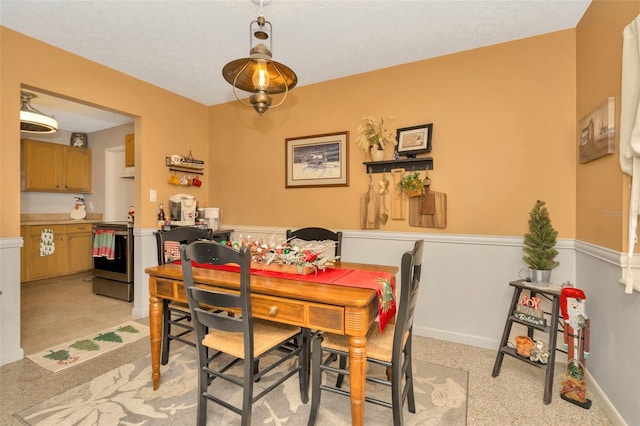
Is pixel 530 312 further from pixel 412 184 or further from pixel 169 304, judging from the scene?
pixel 169 304

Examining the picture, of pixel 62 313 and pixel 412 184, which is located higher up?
pixel 412 184

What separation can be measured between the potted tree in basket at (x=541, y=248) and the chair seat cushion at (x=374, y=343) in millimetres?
1230

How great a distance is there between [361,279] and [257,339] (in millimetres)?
651

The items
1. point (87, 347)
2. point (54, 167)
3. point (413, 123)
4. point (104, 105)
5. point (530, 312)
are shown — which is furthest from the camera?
point (54, 167)

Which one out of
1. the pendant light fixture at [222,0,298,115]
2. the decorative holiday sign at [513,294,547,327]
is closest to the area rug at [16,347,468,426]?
the decorative holiday sign at [513,294,547,327]

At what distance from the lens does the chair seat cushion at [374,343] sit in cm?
154

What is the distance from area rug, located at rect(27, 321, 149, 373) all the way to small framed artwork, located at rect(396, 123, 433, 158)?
299 centimetres

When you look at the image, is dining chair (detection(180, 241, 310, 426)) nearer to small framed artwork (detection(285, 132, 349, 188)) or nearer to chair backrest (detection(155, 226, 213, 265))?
chair backrest (detection(155, 226, 213, 265))

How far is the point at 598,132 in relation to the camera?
6.31 feet

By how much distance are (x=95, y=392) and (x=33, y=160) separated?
4.60 meters

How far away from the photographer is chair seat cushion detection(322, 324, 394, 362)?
1536mm

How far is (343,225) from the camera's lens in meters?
3.29

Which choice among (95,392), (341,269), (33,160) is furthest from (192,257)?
(33,160)

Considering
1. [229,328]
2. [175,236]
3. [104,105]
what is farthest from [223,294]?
[104,105]
